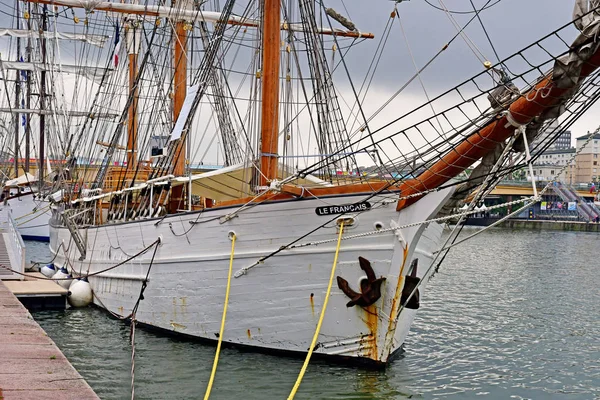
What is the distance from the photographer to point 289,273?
533 inches

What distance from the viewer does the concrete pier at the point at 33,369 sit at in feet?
27.8

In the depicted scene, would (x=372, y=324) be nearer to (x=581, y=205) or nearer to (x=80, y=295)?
(x=80, y=295)

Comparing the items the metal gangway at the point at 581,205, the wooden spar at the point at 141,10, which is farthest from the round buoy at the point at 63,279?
the metal gangway at the point at 581,205

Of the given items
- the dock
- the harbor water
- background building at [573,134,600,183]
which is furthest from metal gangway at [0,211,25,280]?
background building at [573,134,600,183]

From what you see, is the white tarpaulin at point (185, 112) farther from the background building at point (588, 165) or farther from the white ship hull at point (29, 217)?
the background building at point (588, 165)

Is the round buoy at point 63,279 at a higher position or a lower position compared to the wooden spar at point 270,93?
lower

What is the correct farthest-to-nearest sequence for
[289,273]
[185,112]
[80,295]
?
[80,295], [185,112], [289,273]

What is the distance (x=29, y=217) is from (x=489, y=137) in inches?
1830

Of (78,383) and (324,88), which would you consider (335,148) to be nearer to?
(324,88)

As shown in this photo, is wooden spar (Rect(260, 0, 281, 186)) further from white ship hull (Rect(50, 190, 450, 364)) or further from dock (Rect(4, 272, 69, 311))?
dock (Rect(4, 272, 69, 311))

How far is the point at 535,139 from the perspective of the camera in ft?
37.1

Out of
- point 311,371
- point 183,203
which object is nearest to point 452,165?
point 311,371

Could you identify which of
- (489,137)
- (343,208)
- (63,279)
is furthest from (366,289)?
(63,279)

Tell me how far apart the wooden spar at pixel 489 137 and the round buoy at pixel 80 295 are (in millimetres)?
10822
